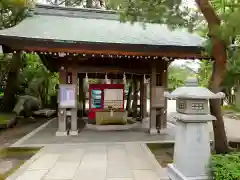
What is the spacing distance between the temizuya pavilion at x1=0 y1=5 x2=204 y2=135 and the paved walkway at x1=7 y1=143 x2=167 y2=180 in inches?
81.9

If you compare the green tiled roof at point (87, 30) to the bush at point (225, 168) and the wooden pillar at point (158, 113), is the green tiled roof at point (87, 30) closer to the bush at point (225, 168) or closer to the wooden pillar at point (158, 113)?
the wooden pillar at point (158, 113)

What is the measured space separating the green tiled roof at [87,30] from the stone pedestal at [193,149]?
3.19 m

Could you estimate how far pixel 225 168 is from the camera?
358cm

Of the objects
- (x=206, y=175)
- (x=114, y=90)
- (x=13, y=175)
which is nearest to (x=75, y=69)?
(x=114, y=90)

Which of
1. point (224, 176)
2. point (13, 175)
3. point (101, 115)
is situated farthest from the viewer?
point (101, 115)

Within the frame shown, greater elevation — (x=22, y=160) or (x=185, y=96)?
(x=185, y=96)

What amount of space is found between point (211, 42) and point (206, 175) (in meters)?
3.03

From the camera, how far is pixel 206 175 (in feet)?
12.8

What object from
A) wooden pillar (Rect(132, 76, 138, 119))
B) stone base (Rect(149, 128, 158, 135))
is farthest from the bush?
wooden pillar (Rect(132, 76, 138, 119))

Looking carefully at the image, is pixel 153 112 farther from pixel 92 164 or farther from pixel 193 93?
pixel 193 93

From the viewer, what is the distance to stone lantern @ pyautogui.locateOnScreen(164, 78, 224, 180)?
392cm

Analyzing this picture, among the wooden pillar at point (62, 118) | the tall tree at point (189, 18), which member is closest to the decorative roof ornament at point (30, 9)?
the wooden pillar at point (62, 118)

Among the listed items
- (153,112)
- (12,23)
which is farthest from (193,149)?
(12,23)

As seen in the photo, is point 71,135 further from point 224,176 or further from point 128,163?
point 224,176
